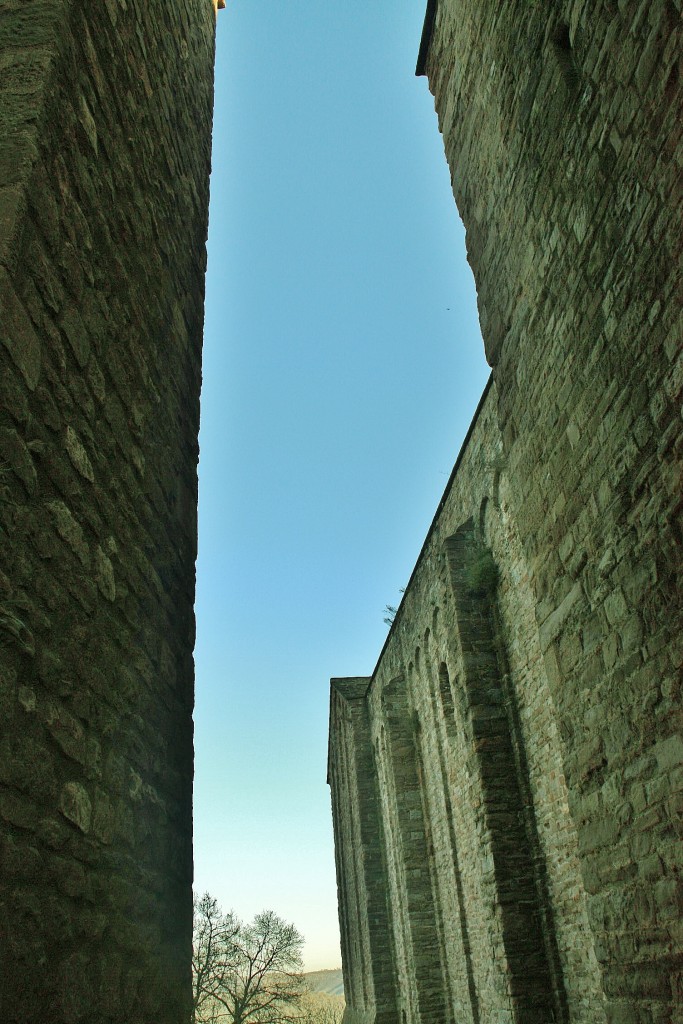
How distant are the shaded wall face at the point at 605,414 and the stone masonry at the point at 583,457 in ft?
0.05

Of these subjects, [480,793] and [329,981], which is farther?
[329,981]

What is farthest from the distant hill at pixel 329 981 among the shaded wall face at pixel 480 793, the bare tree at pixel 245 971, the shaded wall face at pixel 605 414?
the shaded wall face at pixel 605 414

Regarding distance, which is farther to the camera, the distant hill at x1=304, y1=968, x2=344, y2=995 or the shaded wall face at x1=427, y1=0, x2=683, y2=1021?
the distant hill at x1=304, y1=968, x2=344, y2=995

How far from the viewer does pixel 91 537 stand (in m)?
3.02

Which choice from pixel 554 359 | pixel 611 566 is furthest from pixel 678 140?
pixel 611 566

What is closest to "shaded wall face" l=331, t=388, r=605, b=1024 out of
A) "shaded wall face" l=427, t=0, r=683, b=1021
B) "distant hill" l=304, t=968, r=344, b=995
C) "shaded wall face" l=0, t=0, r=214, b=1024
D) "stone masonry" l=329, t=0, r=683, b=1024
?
"stone masonry" l=329, t=0, r=683, b=1024

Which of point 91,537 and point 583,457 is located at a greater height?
point 583,457

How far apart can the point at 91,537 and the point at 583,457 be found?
9.84 ft

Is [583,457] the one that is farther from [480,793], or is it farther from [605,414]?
[480,793]

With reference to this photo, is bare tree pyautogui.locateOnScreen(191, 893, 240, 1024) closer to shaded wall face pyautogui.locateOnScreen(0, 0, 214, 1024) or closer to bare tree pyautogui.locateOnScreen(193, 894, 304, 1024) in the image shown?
bare tree pyautogui.locateOnScreen(193, 894, 304, 1024)

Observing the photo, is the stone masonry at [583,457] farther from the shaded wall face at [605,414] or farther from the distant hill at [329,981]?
the distant hill at [329,981]

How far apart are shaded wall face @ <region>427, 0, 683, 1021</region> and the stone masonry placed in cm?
2

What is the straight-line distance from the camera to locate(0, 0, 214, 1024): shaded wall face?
2.38m

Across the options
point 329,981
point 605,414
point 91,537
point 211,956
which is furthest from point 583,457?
point 329,981
